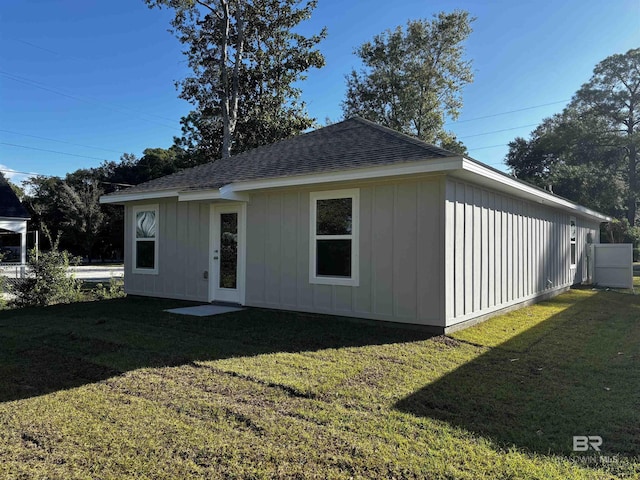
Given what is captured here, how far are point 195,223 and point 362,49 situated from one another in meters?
22.2

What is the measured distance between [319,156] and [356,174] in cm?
167

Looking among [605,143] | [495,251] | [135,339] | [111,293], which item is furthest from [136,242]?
[605,143]

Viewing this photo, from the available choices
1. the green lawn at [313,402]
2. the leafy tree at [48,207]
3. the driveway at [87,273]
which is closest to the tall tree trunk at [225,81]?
the driveway at [87,273]

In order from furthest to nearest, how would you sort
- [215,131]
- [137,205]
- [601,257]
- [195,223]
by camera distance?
[215,131]
[601,257]
[137,205]
[195,223]

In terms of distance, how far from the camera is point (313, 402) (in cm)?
330

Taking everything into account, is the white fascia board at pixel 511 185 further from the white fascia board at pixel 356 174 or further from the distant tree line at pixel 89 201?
the distant tree line at pixel 89 201

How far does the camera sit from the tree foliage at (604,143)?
1092 inches

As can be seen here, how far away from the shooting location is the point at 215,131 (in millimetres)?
21781

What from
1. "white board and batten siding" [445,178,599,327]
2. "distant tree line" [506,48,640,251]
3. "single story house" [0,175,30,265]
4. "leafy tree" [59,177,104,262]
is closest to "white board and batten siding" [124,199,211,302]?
"white board and batten siding" [445,178,599,327]

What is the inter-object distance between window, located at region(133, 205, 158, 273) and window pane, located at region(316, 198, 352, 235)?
14.0ft

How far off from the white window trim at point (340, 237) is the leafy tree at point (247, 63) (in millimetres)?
12577

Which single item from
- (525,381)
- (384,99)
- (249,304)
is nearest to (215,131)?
(384,99)

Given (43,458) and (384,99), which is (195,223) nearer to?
(43,458)

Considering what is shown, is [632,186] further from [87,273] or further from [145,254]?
[87,273]
